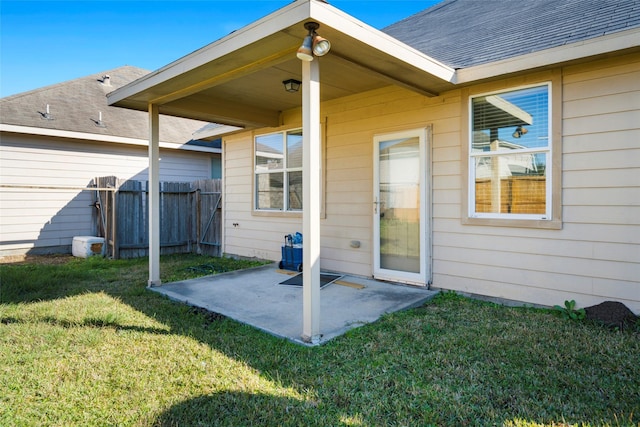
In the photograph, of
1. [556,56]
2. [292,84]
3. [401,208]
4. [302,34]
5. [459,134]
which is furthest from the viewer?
[401,208]

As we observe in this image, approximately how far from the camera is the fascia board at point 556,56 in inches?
132

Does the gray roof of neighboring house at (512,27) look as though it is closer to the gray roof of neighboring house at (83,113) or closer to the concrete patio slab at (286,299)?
the concrete patio slab at (286,299)

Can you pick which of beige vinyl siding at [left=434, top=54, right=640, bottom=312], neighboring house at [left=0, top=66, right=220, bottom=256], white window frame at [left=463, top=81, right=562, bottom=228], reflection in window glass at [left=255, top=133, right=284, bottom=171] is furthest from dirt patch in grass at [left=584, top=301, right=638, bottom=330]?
neighboring house at [left=0, top=66, right=220, bottom=256]

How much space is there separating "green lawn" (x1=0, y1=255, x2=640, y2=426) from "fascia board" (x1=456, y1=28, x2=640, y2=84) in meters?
2.53

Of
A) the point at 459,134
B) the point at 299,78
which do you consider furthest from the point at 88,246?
the point at 459,134

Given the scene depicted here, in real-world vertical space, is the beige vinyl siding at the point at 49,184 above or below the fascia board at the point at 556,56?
below

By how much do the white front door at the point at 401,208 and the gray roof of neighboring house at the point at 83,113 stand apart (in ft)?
23.6

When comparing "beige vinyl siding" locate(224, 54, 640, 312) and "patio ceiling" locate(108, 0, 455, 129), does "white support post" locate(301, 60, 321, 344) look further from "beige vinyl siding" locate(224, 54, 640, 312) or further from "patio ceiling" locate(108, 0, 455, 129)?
"beige vinyl siding" locate(224, 54, 640, 312)

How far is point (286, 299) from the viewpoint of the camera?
179 inches

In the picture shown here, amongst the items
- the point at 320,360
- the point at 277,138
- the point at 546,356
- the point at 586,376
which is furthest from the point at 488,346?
the point at 277,138

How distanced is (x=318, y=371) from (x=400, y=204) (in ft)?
10.0

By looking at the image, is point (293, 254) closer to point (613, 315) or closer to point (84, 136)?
point (613, 315)

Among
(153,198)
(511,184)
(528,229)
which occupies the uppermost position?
(511,184)

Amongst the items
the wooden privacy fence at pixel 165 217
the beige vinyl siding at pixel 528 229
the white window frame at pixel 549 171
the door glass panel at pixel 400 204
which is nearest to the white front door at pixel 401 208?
the door glass panel at pixel 400 204
